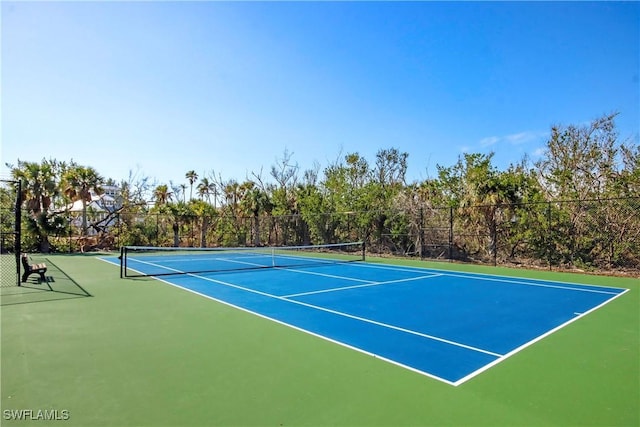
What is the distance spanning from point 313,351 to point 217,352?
3.83ft

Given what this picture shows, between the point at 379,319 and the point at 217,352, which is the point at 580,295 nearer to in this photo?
the point at 379,319

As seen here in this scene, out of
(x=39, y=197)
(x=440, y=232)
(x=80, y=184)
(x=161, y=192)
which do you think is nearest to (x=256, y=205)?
(x=80, y=184)

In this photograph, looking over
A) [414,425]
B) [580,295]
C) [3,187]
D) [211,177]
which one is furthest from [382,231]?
[3,187]

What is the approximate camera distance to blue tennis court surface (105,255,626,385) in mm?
4746

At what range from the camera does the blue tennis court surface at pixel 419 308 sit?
4746 millimetres

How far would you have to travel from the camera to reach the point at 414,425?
295cm

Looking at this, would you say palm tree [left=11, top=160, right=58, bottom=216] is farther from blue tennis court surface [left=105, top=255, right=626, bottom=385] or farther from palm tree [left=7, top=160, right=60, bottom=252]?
blue tennis court surface [left=105, top=255, right=626, bottom=385]

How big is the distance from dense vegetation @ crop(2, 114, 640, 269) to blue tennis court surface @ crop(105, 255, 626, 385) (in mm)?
3947

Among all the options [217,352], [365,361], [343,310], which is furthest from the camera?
[343,310]

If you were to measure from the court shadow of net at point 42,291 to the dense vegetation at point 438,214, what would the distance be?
11906 mm

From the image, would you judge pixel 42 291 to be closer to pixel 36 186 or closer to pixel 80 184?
pixel 36 186

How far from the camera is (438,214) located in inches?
683

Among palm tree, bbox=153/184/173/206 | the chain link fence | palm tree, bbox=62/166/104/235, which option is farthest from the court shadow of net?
palm tree, bbox=153/184/173/206

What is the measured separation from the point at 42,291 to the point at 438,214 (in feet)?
48.1
